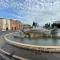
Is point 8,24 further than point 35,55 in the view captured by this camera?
Yes

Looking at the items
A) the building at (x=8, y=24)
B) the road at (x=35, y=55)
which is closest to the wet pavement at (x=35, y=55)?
the road at (x=35, y=55)

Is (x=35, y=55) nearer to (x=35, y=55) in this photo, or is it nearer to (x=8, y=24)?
(x=35, y=55)

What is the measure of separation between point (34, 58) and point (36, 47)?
81 cm

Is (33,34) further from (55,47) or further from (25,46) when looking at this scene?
(55,47)

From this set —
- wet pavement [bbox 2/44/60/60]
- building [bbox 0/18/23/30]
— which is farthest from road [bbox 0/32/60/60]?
building [bbox 0/18/23/30]

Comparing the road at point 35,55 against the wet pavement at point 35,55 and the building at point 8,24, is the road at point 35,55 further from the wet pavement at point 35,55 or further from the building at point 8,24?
the building at point 8,24

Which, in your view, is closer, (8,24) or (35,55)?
(35,55)

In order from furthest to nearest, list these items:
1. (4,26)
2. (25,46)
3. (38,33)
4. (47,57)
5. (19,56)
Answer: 1. (4,26)
2. (38,33)
3. (25,46)
4. (19,56)
5. (47,57)

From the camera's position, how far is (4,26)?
4784cm

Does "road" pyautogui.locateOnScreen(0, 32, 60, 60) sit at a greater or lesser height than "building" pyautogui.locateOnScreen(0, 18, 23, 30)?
greater

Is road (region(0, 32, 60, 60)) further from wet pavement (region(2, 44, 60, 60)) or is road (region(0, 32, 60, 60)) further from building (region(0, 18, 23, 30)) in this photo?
building (region(0, 18, 23, 30))

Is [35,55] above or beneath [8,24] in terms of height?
above

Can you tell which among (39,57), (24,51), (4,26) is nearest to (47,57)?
(39,57)

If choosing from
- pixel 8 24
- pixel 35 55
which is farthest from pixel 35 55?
pixel 8 24
